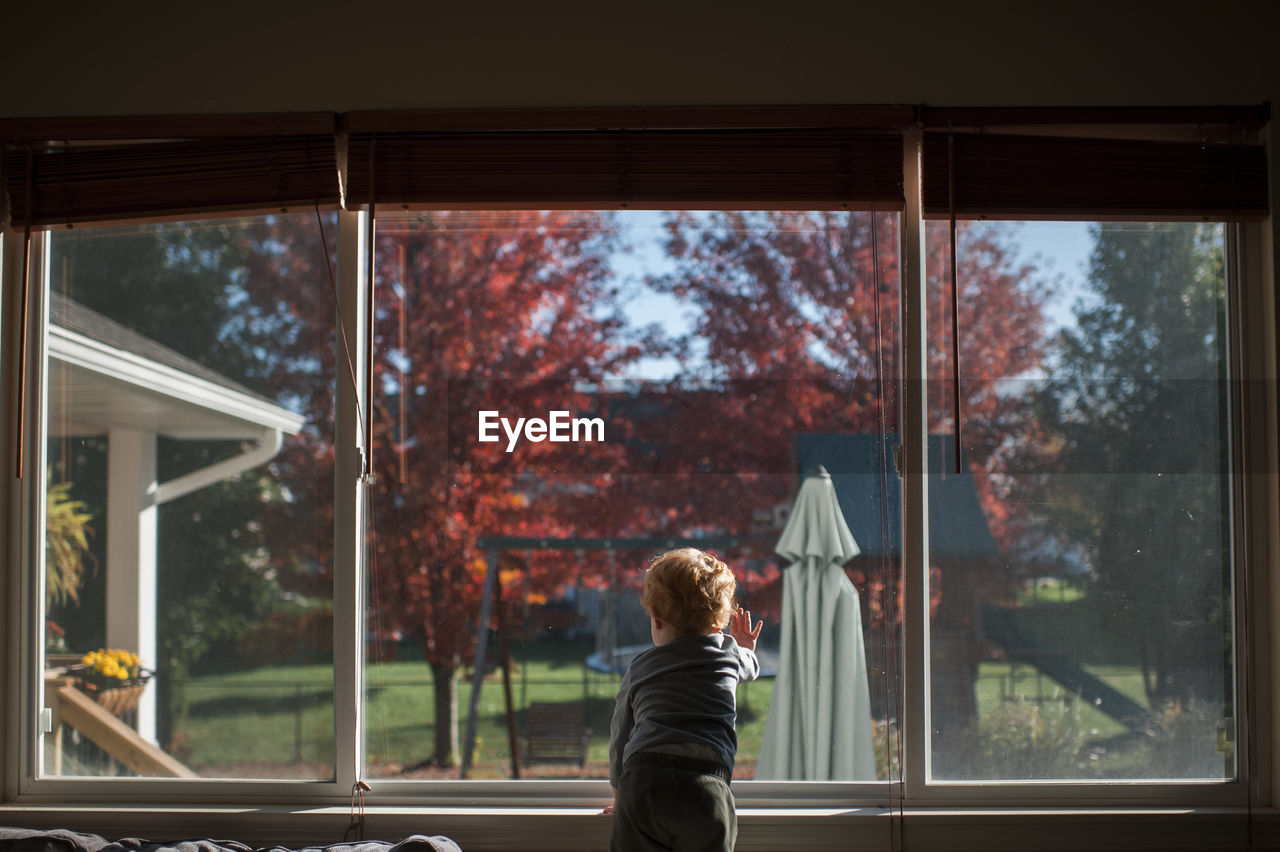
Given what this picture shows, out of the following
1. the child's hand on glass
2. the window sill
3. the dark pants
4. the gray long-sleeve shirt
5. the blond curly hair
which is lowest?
the window sill

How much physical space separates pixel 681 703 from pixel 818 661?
587 millimetres

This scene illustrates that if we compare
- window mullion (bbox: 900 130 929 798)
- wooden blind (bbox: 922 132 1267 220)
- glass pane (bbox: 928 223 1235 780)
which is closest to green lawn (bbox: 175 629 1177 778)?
window mullion (bbox: 900 130 929 798)

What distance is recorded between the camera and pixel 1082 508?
234cm

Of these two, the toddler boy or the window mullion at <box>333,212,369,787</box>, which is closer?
the toddler boy

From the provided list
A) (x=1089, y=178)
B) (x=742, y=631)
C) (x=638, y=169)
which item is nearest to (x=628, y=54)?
(x=638, y=169)

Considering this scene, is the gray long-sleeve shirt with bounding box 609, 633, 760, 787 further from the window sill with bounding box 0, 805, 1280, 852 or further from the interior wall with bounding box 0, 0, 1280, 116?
the interior wall with bounding box 0, 0, 1280, 116

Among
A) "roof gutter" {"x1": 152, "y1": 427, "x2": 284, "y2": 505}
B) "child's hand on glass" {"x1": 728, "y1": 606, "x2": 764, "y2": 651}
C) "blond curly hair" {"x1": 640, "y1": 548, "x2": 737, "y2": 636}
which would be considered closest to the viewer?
"blond curly hair" {"x1": 640, "y1": 548, "x2": 737, "y2": 636}

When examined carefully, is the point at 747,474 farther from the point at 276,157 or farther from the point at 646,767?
the point at 276,157

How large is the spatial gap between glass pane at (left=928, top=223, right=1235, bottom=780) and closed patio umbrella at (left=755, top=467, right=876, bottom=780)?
0.21 meters

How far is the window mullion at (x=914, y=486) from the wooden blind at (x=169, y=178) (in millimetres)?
1530

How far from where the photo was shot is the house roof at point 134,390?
2.40 m

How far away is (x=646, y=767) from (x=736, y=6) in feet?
6.35

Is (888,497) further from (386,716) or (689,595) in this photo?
(386,716)

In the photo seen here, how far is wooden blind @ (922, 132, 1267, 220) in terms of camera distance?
2305 millimetres
